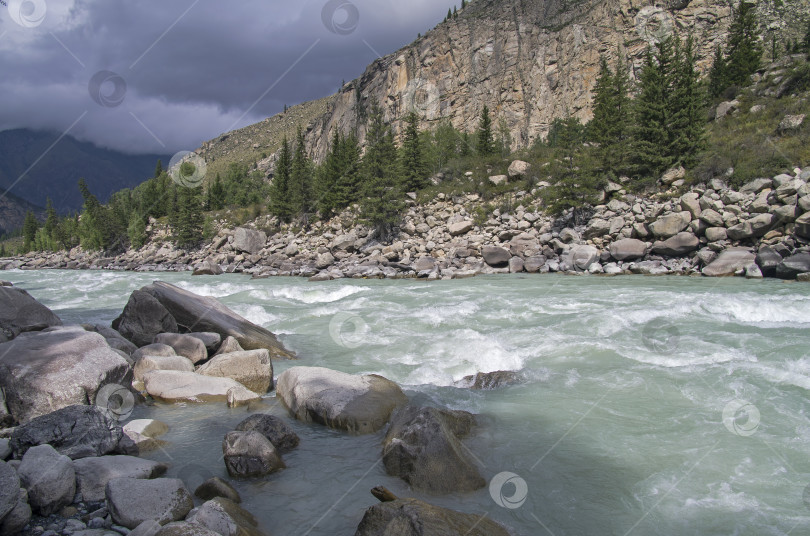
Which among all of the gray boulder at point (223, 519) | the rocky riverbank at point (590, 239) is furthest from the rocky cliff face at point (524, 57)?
the gray boulder at point (223, 519)

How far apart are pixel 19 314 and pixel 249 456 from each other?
5778mm

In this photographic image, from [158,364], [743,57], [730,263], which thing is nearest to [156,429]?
[158,364]

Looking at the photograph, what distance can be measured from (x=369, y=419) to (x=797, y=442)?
15.8ft

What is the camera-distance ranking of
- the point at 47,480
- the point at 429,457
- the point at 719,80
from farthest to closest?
the point at 719,80, the point at 429,457, the point at 47,480

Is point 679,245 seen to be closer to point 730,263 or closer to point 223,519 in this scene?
point 730,263

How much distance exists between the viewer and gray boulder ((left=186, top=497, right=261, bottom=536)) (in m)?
2.97

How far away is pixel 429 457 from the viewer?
13.4ft

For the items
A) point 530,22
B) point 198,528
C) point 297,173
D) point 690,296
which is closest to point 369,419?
point 198,528

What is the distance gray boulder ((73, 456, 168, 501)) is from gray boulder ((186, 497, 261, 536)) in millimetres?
1013

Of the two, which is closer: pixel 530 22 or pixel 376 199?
pixel 376 199

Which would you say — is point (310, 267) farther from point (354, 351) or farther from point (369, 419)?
point (369, 419)

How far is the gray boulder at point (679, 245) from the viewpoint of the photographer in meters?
19.7

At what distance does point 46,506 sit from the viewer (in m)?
3.15

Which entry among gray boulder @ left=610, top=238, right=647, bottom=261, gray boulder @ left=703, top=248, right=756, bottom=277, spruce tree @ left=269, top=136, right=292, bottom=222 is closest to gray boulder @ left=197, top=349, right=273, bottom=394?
gray boulder @ left=703, top=248, right=756, bottom=277
